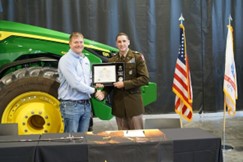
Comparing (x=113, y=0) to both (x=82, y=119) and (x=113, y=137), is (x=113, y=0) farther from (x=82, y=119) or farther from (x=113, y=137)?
(x=113, y=137)

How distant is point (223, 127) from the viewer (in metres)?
6.05

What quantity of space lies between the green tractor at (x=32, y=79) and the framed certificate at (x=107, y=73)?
2.58ft

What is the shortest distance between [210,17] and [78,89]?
14.8ft

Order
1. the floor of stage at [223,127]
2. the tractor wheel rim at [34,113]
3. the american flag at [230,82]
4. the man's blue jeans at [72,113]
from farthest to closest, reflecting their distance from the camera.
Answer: the american flag at [230,82], the floor of stage at [223,127], the tractor wheel rim at [34,113], the man's blue jeans at [72,113]

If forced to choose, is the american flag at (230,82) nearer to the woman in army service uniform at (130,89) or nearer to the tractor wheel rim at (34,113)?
the woman in army service uniform at (130,89)

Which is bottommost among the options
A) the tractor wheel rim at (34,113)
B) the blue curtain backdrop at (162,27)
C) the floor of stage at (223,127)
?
the floor of stage at (223,127)

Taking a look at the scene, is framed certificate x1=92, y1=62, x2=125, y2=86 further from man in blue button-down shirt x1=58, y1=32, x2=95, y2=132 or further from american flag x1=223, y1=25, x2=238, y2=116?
american flag x1=223, y1=25, x2=238, y2=116

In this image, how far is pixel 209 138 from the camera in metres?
2.86

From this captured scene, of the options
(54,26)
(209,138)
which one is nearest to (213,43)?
(54,26)

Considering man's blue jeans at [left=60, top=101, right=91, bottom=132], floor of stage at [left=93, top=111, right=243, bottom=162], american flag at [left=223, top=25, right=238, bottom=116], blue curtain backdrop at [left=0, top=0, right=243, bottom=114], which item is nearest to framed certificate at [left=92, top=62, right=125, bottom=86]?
man's blue jeans at [left=60, top=101, right=91, bottom=132]

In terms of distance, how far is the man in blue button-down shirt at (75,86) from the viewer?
3.85m

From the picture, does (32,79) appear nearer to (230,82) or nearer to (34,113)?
(34,113)

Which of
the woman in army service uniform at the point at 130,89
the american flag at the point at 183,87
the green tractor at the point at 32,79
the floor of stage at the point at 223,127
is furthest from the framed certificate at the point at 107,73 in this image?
the floor of stage at the point at 223,127

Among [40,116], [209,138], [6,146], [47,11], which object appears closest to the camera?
[6,146]
